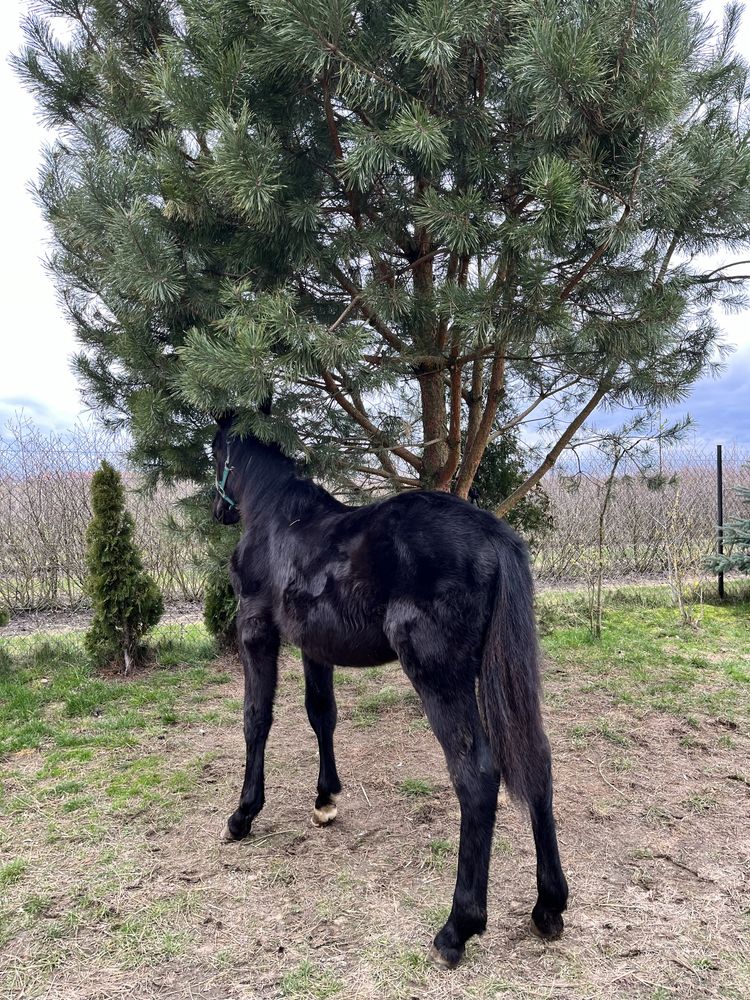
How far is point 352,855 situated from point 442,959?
802 mm

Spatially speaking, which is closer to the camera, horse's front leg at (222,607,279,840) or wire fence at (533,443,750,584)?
horse's front leg at (222,607,279,840)

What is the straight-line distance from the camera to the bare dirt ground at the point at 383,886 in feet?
6.91

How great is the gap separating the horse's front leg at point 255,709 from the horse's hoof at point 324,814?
320mm

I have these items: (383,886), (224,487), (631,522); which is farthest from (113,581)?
(631,522)

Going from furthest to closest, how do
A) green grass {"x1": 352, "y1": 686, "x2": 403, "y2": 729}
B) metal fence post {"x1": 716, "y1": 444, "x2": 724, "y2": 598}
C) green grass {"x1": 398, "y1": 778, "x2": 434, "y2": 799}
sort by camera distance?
metal fence post {"x1": 716, "y1": 444, "x2": 724, "y2": 598} < green grass {"x1": 352, "y1": 686, "x2": 403, "y2": 729} < green grass {"x1": 398, "y1": 778, "x2": 434, "y2": 799}

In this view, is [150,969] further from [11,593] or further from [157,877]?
[11,593]

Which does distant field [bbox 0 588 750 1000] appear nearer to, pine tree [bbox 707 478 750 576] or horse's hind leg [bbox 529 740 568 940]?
horse's hind leg [bbox 529 740 568 940]

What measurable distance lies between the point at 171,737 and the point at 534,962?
118 inches

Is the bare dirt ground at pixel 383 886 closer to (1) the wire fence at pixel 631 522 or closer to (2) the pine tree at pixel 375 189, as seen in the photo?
(2) the pine tree at pixel 375 189

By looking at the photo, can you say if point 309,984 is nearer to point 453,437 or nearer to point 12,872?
point 12,872

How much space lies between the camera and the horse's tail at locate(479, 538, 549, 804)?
2.23m

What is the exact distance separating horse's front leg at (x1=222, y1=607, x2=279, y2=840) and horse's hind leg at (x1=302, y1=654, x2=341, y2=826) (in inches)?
9.5

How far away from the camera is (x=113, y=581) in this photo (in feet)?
18.8

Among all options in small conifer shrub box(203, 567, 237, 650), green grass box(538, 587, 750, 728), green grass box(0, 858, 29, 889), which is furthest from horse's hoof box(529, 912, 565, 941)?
small conifer shrub box(203, 567, 237, 650)
